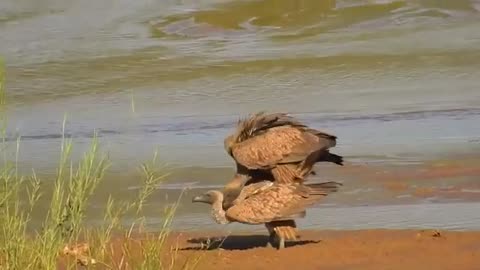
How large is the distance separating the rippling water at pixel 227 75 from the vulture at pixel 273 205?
4.73 ft

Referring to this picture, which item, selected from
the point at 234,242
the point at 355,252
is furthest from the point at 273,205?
the point at 355,252

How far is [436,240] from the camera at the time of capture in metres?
8.77

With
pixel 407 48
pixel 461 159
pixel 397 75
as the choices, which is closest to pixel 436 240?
pixel 461 159

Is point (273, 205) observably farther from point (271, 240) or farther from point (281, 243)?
point (271, 240)

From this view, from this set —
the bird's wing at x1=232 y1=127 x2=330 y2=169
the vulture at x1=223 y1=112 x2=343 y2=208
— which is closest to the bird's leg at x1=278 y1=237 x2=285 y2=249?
the vulture at x1=223 y1=112 x2=343 y2=208

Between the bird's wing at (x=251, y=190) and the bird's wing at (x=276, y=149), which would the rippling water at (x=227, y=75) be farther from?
the bird's wing at (x=251, y=190)

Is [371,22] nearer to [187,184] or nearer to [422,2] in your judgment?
[422,2]

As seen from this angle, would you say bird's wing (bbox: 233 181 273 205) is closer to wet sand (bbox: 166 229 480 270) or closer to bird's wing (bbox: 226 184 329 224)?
bird's wing (bbox: 226 184 329 224)

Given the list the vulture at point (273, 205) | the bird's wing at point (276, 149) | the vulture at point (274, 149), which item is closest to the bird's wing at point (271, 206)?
the vulture at point (273, 205)

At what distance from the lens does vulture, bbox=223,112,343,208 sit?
949 centimetres

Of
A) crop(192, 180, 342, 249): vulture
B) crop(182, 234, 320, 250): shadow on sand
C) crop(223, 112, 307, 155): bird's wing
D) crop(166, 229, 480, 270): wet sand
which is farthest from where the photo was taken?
crop(223, 112, 307, 155): bird's wing

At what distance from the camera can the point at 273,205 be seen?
8969 millimetres

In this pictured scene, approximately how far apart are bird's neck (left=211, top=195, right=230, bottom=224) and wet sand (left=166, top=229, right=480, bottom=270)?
6.8 inches

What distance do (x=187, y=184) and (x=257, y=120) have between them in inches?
73.7
